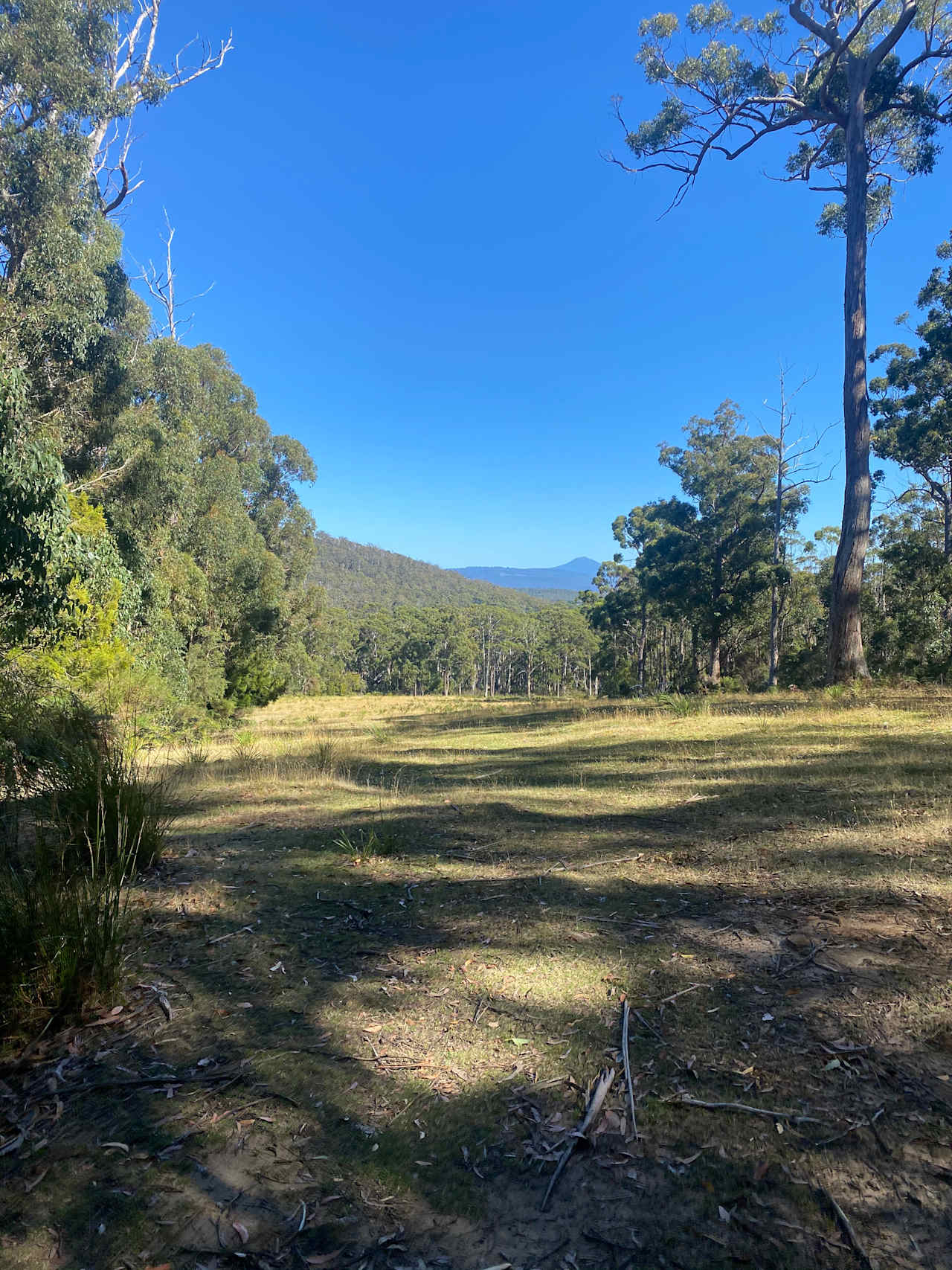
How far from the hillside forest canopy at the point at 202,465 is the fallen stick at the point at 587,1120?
229 inches

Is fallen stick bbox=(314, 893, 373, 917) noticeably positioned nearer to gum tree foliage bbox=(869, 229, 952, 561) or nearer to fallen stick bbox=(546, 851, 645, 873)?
fallen stick bbox=(546, 851, 645, 873)

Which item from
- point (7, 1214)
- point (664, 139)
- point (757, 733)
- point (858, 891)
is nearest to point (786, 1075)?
point (858, 891)

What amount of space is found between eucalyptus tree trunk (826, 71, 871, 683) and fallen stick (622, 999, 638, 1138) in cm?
1058

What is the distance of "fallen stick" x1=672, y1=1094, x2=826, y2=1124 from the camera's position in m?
1.66

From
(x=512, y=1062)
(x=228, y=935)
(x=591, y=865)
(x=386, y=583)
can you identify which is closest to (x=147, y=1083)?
(x=228, y=935)

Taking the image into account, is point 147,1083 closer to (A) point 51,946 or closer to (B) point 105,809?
(A) point 51,946

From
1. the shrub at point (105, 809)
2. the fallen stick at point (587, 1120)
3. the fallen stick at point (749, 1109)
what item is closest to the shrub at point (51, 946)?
the shrub at point (105, 809)

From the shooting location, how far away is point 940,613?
16297 mm

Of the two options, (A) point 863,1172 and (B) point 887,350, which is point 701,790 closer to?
(A) point 863,1172

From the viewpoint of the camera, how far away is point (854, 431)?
11.1 metres

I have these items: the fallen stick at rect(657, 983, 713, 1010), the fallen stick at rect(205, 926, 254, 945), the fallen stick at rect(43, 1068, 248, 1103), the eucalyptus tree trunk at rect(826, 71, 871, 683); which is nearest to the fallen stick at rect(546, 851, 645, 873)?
A: the fallen stick at rect(657, 983, 713, 1010)

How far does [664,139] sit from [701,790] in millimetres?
15759

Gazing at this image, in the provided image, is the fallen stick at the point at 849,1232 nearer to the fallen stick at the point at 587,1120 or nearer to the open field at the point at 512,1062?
the open field at the point at 512,1062

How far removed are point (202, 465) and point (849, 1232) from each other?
2436 cm
